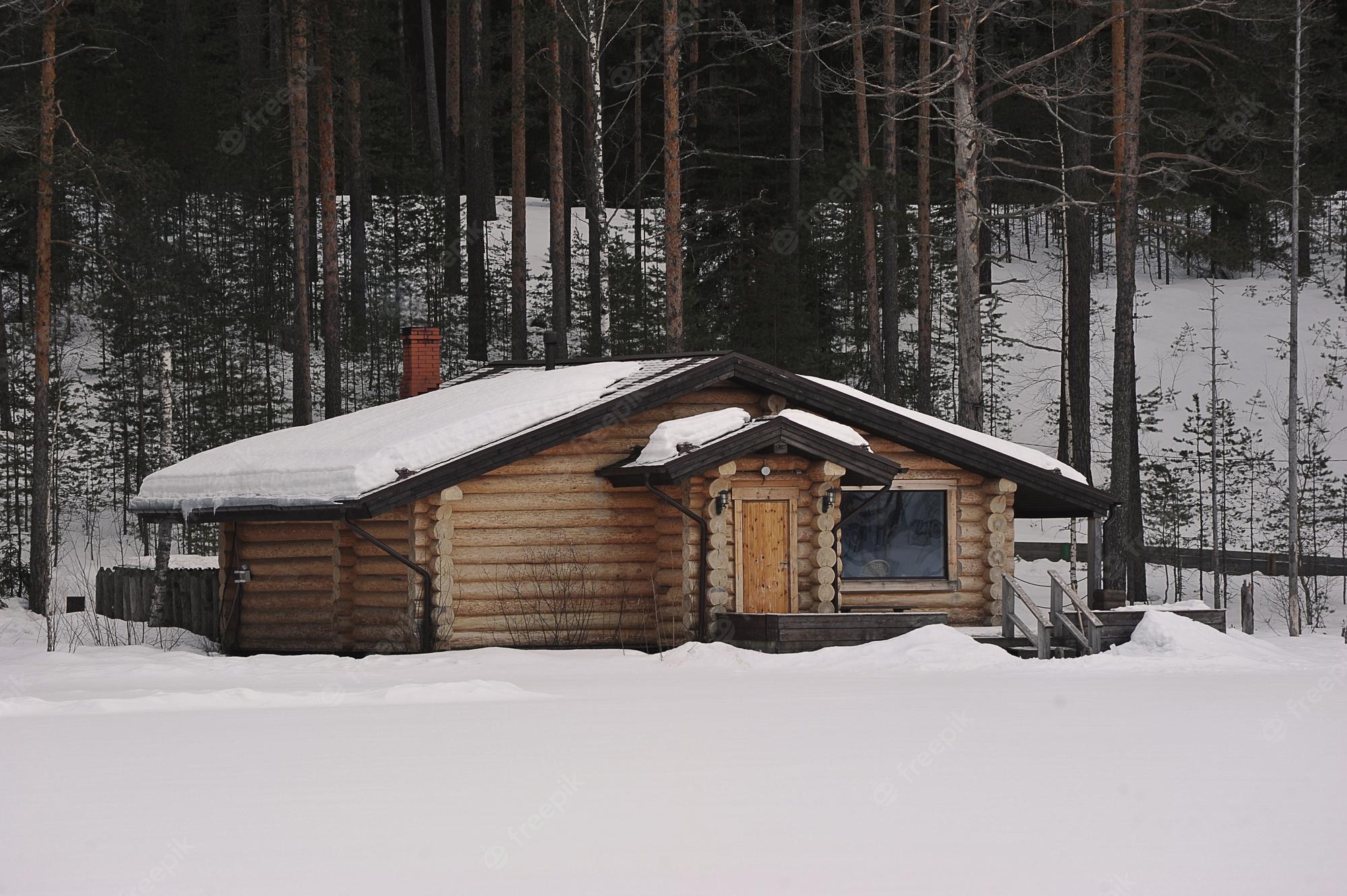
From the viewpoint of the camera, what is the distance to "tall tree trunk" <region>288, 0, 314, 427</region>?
27.7 metres

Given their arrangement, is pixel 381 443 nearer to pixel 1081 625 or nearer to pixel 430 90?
pixel 1081 625

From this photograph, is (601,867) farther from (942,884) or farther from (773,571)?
(773,571)

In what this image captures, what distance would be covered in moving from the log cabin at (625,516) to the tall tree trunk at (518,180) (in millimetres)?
12301

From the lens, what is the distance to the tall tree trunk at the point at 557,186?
31641 millimetres

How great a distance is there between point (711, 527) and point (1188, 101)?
2723 cm

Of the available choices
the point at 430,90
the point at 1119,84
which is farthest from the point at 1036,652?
the point at 430,90

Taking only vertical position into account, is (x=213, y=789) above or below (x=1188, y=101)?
below

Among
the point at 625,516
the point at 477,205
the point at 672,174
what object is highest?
the point at 477,205

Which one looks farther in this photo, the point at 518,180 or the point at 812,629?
the point at 518,180

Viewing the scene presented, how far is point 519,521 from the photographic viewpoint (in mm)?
20078

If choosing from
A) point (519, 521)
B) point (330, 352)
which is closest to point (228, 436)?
point (330, 352)

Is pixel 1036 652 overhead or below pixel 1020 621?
below

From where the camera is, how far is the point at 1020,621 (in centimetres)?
2028

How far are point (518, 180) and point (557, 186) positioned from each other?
3147 millimetres
